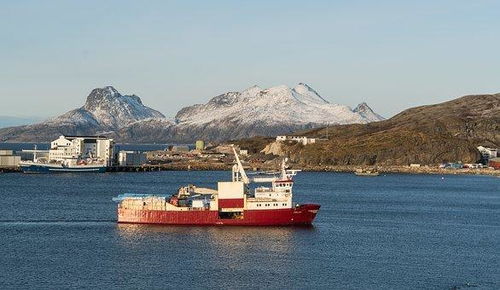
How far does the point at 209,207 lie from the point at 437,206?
37.5 metres

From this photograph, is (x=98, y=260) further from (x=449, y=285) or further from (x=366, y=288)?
(x=449, y=285)

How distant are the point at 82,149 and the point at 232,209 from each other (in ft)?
353

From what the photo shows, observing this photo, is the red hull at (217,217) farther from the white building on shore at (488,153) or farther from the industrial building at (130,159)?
the white building on shore at (488,153)

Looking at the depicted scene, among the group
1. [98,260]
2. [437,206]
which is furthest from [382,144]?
[98,260]

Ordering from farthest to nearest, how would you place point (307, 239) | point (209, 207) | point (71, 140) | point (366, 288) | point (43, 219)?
1. point (71, 140)
2. point (43, 219)
3. point (209, 207)
4. point (307, 239)
5. point (366, 288)

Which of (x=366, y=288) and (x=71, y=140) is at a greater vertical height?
(x=71, y=140)

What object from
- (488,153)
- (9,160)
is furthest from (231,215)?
(488,153)

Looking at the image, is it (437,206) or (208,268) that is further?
(437,206)

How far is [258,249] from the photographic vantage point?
200 feet

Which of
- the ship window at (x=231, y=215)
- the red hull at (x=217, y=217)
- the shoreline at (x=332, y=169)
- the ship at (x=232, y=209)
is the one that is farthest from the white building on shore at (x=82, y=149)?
Answer: the ship window at (x=231, y=215)

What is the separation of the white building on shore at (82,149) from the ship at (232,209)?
98.3 metres

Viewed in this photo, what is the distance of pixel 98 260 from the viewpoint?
185ft

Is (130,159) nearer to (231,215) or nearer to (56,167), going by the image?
(56,167)

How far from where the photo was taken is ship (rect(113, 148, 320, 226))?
7250 centimetres
